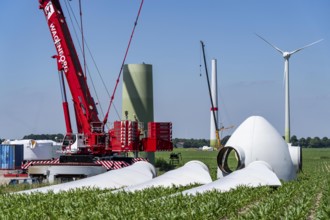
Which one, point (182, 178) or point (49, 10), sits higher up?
point (49, 10)

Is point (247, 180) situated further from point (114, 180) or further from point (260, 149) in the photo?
point (260, 149)

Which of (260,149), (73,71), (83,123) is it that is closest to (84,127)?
(83,123)

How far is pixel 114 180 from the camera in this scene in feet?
82.0

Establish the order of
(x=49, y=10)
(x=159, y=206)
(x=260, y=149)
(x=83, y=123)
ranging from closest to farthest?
(x=159, y=206)
(x=260, y=149)
(x=83, y=123)
(x=49, y=10)

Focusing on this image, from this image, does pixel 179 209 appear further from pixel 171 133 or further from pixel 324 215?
pixel 171 133

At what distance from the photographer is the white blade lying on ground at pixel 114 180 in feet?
76.2

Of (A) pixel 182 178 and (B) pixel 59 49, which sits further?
(B) pixel 59 49

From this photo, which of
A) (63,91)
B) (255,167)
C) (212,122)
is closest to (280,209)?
(255,167)

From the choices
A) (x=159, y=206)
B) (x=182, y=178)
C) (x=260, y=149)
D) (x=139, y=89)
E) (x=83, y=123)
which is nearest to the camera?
(x=159, y=206)

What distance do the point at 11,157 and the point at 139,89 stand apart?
10.3 metres

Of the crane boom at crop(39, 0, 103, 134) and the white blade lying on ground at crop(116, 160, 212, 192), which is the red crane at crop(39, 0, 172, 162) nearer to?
the crane boom at crop(39, 0, 103, 134)

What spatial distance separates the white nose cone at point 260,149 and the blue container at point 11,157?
798 inches

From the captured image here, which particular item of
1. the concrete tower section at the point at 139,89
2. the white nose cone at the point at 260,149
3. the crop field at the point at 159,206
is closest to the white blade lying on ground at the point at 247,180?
the crop field at the point at 159,206

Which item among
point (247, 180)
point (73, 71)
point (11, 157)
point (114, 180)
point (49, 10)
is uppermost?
point (49, 10)
